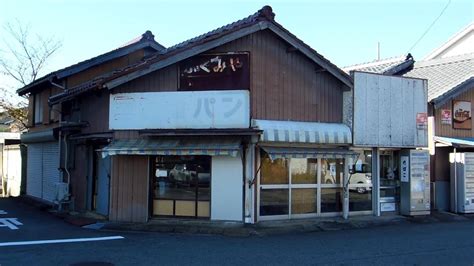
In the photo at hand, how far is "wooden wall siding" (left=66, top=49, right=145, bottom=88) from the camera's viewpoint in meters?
18.4

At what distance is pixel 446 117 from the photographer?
17953 mm

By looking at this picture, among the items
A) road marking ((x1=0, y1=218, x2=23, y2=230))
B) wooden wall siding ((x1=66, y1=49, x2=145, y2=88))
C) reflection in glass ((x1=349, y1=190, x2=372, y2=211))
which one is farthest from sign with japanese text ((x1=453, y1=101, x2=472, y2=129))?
road marking ((x1=0, y1=218, x2=23, y2=230))

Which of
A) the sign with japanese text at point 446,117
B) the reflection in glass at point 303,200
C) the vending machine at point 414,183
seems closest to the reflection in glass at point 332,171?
the reflection in glass at point 303,200

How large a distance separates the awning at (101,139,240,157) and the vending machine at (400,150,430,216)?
6.44 m

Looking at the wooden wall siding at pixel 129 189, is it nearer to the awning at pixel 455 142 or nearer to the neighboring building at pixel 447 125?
the awning at pixel 455 142

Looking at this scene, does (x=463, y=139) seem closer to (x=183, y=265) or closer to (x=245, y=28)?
(x=245, y=28)

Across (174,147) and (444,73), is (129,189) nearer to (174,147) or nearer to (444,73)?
(174,147)

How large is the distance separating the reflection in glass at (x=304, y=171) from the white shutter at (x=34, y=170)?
37.2 feet

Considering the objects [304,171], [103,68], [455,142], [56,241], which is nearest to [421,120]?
[455,142]

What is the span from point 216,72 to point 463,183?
9.95 metres

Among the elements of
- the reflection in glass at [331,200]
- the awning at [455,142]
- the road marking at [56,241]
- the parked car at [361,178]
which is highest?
the awning at [455,142]

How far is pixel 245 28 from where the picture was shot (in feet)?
44.1

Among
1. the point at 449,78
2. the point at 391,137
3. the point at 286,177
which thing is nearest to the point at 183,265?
the point at 286,177

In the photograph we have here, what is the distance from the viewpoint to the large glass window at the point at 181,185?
13.6 m
